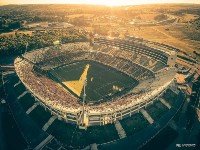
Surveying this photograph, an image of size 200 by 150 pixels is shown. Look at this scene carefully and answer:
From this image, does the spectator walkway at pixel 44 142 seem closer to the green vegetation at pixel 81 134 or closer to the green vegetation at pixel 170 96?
the green vegetation at pixel 81 134

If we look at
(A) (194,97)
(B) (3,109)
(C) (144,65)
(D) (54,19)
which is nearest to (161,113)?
(A) (194,97)

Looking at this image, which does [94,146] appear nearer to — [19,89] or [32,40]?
[19,89]

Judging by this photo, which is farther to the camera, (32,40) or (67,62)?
(32,40)

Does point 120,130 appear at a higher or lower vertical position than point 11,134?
higher

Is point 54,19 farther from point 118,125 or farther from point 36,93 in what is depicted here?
point 118,125

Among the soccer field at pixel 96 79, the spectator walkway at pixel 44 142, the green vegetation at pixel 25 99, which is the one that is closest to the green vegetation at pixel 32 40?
the soccer field at pixel 96 79

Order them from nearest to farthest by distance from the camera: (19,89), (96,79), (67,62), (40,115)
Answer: (40,115) < (19,89) < (96,79) < (67,62)

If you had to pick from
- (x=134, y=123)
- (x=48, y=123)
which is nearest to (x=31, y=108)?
(x=48, y=123)
